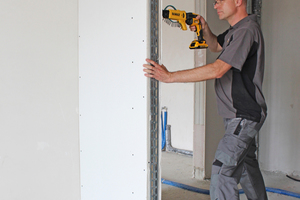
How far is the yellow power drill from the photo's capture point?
5.19 ft

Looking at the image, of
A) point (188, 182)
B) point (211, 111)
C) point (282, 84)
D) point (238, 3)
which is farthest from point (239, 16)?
point (188, 182)

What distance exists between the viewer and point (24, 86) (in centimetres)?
136

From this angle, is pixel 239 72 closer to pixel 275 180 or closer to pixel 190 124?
pixel 275 180

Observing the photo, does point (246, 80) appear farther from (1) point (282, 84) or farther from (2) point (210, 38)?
(1) point (282, 84)

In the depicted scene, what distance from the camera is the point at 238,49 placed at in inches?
58.7

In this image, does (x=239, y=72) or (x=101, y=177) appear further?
(x=239, y=72)

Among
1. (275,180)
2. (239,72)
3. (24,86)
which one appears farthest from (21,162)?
(275,180)

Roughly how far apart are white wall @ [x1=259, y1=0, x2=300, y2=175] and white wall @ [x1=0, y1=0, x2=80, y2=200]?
7.47 ft

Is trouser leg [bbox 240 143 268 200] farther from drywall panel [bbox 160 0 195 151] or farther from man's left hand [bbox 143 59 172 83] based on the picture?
drywall panel [bbox 160 0 195 151]

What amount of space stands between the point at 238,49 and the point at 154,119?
650mm

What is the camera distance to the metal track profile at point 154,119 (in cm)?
125

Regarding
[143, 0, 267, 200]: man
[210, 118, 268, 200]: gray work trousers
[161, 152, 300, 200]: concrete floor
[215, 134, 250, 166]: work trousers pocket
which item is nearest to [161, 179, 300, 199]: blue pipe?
[161, 152, 300, 200]: concrete floor

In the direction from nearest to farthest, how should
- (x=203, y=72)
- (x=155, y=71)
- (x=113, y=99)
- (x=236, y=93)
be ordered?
(x=155, y=71), (x=113, y=99), (x=203, y=72), (x=236, y=93)

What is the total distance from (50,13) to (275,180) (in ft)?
8.68
